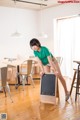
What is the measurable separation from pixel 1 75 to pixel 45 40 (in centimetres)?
412

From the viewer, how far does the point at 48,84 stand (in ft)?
14.8

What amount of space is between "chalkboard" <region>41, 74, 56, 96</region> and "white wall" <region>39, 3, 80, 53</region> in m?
3.22

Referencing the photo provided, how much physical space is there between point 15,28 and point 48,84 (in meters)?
3.83

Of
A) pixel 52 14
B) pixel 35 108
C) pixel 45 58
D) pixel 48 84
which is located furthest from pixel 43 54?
pixel 52 14

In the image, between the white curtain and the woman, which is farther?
the white curtain

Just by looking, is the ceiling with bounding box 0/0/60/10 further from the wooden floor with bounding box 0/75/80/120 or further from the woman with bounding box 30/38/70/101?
the wooden floor with bounding box 0/75/80/120

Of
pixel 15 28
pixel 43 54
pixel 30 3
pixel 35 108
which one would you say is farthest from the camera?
pixel 15 28

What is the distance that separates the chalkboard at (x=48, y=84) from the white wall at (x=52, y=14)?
322 cm

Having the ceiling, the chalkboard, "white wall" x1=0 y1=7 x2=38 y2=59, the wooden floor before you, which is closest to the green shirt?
the chalkboard

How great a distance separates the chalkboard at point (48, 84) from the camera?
4.46 m

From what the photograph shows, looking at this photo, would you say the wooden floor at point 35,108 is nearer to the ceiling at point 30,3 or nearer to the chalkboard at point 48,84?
the chalkboard at point 48,84

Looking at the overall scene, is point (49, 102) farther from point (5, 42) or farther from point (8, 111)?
point (5, 42)

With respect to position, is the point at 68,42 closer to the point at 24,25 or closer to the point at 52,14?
the point at 52,14

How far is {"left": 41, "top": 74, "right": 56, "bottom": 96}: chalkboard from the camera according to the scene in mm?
4455
